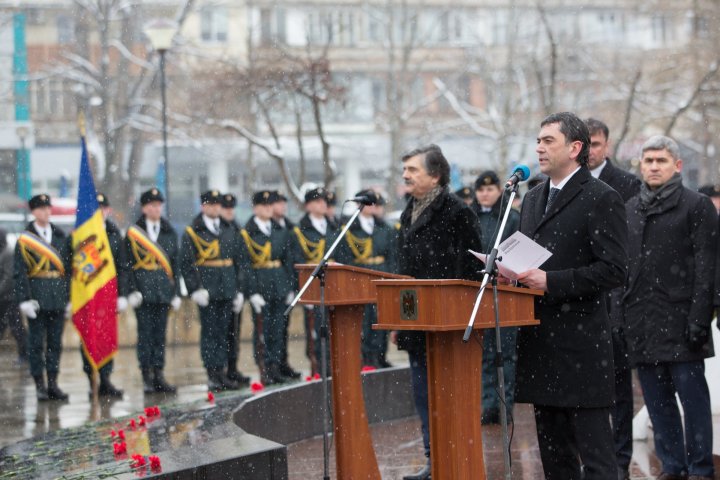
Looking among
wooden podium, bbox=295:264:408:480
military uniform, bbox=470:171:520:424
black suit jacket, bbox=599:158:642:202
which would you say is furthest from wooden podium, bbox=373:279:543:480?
military uniform, bbox=470:171:520:424

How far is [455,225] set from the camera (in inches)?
290

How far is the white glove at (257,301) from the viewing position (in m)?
13.1

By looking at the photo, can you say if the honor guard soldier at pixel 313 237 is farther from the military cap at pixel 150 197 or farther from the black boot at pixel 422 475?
the black boot at pixel 422 475

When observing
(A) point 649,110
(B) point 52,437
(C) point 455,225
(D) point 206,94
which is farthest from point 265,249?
(A) point 649,110

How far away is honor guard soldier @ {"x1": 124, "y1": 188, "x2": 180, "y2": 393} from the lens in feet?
42.1

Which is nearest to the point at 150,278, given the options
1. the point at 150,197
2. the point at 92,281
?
the point at 150,197

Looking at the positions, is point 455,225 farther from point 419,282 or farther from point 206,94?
point 206,94

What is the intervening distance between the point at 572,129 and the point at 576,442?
145 centimetres

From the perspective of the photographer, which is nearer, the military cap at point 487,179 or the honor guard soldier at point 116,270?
the military cap at point 487,179

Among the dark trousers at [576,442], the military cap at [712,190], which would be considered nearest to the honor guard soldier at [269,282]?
the military cap at [712,190]

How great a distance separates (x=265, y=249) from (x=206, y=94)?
12927 millimetres

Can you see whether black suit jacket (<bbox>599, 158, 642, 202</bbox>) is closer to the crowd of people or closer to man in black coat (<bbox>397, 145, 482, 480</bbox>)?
the crowd of people

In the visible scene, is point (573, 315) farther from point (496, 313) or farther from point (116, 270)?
point (116, 270)

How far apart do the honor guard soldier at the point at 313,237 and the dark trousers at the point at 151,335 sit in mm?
1573
